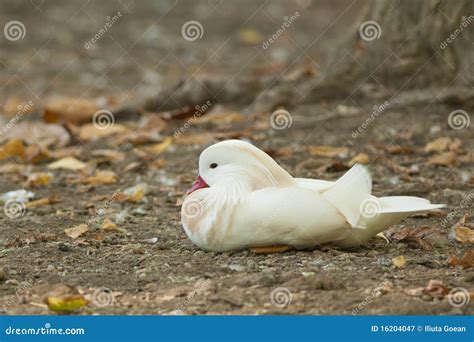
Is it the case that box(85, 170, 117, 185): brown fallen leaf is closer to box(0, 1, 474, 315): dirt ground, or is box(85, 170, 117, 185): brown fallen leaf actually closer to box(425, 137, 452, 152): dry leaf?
box(0, 1, 474, 315): dirt ground

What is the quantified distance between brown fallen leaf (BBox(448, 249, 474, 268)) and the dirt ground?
0.03 meters

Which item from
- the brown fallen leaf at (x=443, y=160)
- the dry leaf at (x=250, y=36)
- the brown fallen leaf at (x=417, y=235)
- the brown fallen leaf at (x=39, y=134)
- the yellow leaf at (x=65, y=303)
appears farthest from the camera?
the dry leaf at (x=250, y=36)

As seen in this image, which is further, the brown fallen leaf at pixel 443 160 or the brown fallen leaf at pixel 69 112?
the brown fallen leaf at pixel 69 112

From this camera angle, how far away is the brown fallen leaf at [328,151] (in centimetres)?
772

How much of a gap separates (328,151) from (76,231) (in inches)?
104

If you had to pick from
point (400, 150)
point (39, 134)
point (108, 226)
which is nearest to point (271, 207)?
point (108, 226)

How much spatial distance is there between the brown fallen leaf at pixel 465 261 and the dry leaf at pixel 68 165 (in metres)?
3.86

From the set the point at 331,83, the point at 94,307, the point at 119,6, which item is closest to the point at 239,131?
the point at 331,83

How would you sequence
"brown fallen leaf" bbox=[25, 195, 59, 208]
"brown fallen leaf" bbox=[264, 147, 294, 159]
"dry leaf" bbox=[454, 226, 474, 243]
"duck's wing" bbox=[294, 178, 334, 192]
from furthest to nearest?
"brown fallen leaf" bbox=[264, 147, 294, 159] < "brown fallen leaf" bbox=[25, 195, 59, 208] < "dry leaf" bbox=[454, 226, 474, 243] < "duck's wing" bbox=[294, 178, 334, 192]

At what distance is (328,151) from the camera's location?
25.5 feet

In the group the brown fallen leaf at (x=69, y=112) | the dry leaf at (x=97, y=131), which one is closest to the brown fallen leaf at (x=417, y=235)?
the dry leaf at (x=97, y=131)

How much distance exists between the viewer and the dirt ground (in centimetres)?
447

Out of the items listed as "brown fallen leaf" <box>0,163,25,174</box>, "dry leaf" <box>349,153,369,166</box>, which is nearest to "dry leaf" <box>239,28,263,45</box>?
"brown fallen leaf" <box>0,163,25,174</box>

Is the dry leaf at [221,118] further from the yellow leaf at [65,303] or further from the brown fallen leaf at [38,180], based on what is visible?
the yellow leaf at [65,303]
